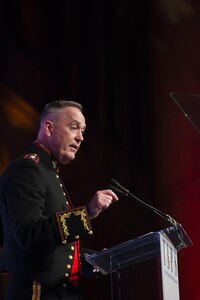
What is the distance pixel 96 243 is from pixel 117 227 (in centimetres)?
20

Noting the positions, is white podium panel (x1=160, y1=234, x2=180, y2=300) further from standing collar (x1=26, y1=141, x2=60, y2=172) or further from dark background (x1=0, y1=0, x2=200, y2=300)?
dark background (x1=0, y1=0, x2=200, y2=300)

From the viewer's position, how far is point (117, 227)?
3.85 m

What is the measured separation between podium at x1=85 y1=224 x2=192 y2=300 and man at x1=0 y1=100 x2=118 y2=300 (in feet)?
0.41

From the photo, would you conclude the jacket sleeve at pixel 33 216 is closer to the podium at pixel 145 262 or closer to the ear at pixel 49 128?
the podium at pixel 145 262

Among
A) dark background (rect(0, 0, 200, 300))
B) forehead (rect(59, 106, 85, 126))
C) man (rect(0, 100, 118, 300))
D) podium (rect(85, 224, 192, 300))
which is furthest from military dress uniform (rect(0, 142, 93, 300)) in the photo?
dark background (rect(0, 0, 200, 300))

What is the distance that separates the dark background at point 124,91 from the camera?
3676mm

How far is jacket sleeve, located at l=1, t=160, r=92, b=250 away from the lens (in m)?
1.97

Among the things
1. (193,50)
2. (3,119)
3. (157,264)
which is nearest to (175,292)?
(157,264)

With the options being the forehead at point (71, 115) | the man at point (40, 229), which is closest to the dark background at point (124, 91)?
the forehead at point (71, 115)

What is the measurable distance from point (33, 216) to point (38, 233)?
7 cm

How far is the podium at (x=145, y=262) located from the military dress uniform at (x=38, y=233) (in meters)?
0.13

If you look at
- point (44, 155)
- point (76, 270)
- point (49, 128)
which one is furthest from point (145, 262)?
point (49, 128)

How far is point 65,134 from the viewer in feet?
7.70

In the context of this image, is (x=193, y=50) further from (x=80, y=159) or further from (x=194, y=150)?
(x=80, y=159)
